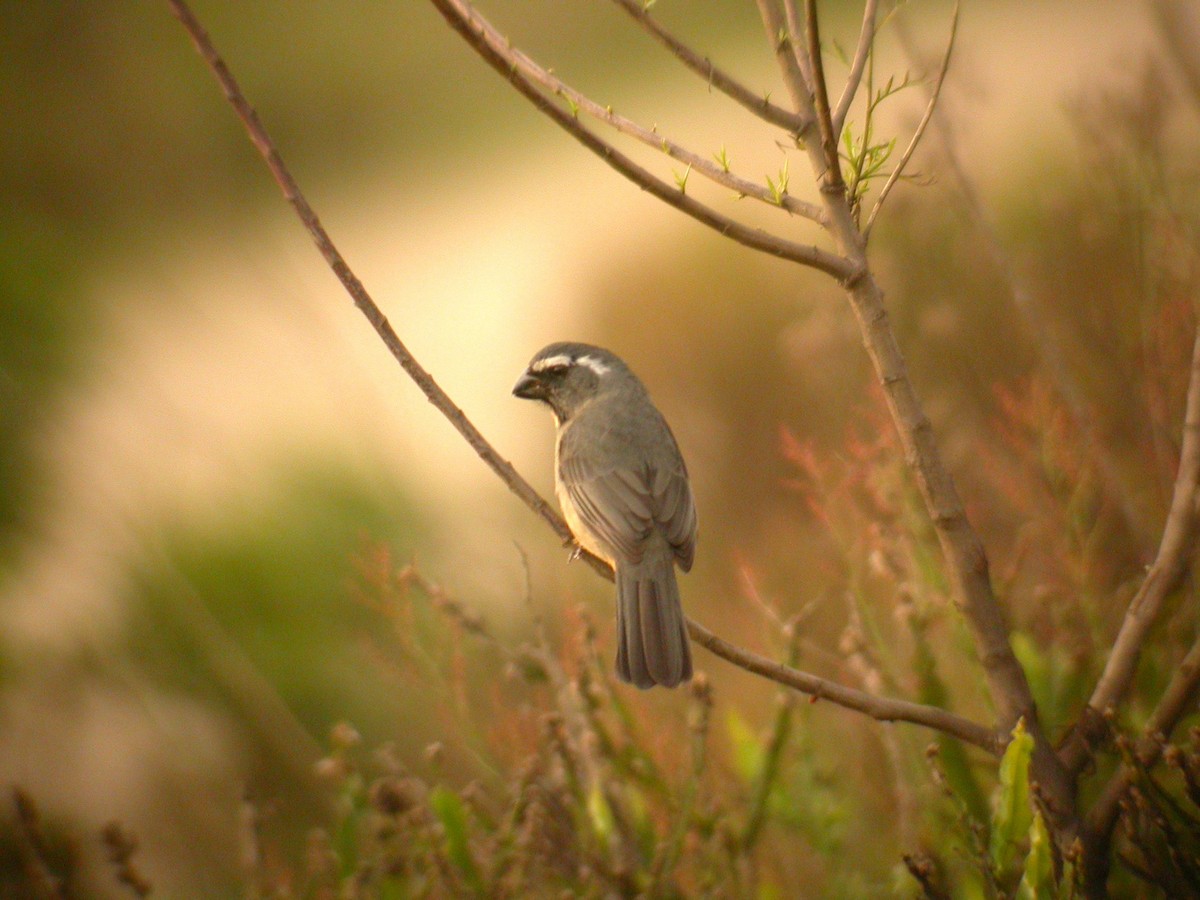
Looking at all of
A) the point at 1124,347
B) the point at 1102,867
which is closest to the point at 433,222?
the point at 1124,347

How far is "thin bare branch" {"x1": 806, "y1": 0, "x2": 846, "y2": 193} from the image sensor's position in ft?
3.73

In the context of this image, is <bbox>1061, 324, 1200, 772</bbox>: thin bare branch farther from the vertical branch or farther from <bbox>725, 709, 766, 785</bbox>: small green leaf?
<bbox>725, 709, 766, 785</bbox>: small green leaf

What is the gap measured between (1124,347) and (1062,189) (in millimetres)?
1193

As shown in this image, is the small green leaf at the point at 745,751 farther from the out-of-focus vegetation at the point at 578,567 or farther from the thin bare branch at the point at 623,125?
the thin bare branch at the point at 623,125

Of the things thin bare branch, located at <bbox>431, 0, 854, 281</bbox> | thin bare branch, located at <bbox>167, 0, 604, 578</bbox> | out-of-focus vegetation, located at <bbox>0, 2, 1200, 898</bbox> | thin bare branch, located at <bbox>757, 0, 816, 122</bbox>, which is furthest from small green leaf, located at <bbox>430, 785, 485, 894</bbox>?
thin bare branch, located at <bbox>757, 0, 816, 122</bbox>

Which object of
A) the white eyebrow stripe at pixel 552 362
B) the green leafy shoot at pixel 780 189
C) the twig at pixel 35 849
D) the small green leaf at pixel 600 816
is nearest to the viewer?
the green leafy shoot at pixel 780 189

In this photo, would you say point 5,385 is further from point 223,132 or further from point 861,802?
point 861,802

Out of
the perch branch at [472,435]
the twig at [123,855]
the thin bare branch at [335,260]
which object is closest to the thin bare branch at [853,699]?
the perch branch at [472,435]

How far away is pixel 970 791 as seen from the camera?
6.18 ft

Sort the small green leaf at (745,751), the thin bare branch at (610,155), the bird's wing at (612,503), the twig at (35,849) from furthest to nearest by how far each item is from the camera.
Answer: the small green leaf at (745,751) < the bird's wing at (612,503) < the twig at (35,849) < the thin bare branch at (610,155)

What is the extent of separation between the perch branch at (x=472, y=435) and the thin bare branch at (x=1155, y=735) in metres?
0.17

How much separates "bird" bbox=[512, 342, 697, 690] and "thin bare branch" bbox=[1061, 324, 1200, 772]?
→ 655 millimetres

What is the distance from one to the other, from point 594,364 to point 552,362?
0.35ft

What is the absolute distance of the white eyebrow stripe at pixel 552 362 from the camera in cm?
266
